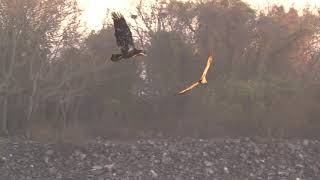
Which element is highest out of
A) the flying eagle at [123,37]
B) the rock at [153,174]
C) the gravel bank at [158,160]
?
the flying eagle at [123,37]

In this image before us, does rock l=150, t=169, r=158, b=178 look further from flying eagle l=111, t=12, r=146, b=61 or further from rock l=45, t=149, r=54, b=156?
flying eagle l=111, t=12, r=146, b=61

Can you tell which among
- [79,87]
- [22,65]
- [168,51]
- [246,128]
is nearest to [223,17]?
[168,51]

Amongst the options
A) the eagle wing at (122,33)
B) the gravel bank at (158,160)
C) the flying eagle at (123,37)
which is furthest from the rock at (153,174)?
the eagle wing at (122,33)

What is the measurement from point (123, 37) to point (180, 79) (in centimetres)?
3368

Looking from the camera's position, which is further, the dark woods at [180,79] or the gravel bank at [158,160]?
the dark woods at [180,79]

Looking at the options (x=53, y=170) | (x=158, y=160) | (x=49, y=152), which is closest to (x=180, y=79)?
(x=158, y=160)

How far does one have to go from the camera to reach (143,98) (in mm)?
42000

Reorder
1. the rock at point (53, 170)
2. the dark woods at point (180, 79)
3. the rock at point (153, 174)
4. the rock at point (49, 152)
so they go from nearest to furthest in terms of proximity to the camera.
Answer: the rock at point (53, 170) < the rock at point (153, 174) < the rock at point (49, 152) < the dark woods at point (180, 79)

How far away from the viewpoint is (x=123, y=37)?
7.59m

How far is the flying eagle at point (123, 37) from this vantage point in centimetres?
742

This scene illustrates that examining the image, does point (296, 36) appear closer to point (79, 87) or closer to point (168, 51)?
point (168, 51)

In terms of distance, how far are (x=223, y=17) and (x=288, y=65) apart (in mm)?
5476

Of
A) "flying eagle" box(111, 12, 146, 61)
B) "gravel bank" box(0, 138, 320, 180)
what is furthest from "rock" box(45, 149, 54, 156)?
"flying eagle" box(111, 12, 146, 61)

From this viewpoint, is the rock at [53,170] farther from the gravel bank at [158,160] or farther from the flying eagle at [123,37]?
the flying eagle at [123,37]
